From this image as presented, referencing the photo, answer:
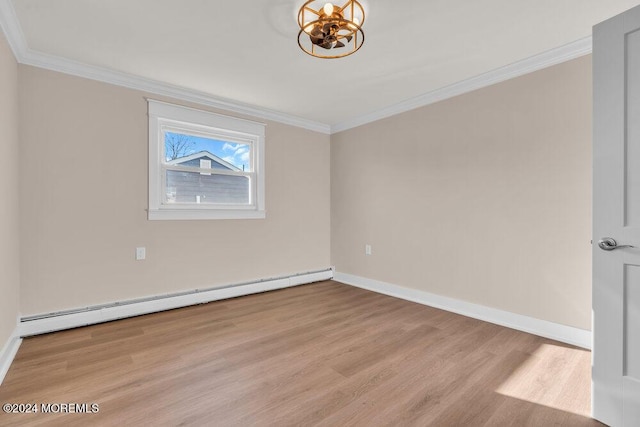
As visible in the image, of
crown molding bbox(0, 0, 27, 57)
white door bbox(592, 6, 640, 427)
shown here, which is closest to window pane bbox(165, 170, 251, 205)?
crown molding bbox(0, 0, 27, 57)

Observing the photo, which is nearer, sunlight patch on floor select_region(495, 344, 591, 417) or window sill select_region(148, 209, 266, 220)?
sunlight patch on floor select_region(495, 344, 591, 417)

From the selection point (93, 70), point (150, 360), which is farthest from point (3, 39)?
point (150, 360)

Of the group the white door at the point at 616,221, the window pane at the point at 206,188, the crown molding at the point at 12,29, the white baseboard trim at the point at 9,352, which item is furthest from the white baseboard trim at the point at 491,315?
the crown molding at the point at 12,29

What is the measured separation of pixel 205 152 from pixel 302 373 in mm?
2702

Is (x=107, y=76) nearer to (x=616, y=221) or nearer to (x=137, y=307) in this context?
(x=137, y=307)

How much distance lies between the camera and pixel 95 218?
9.07 ft

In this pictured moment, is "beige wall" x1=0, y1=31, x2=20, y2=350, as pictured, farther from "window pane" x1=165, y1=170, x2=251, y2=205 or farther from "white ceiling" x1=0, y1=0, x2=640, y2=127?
"window pane" x1=165, y1=170, x2=251, y2=205

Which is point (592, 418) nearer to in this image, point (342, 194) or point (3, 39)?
point (342, 194)

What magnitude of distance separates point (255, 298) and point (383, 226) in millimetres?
1853

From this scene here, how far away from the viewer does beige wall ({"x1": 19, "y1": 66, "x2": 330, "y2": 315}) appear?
8.21ft

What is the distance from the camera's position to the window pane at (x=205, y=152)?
329cm

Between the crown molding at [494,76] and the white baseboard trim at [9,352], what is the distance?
4091 mm

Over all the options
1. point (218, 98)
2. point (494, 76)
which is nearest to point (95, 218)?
point (218, 98)

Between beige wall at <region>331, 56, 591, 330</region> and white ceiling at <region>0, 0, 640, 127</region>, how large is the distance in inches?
15.2
